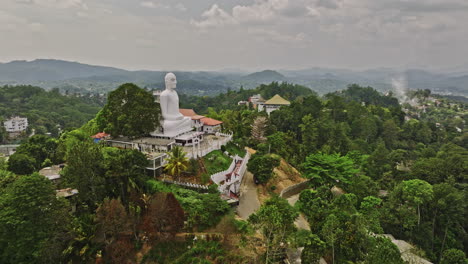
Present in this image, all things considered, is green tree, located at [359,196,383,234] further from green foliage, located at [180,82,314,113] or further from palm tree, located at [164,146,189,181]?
green foliage, located at [180,82,314,113]

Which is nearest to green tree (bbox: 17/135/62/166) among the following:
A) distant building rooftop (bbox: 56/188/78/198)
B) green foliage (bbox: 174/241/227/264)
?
distant building rooftop (bbox: 56/188/78/198)

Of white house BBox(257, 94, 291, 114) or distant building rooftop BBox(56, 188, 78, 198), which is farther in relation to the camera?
white house BBox(257, 94, 291, 114)

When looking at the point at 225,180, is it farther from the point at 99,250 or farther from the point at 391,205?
the point at 391,205

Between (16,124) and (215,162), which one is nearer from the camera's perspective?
(215,162)

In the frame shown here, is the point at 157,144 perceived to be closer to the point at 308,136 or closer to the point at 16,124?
the point at 308,136

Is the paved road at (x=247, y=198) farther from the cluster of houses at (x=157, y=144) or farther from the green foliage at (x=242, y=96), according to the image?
the green foliage at (x=242, y=96)

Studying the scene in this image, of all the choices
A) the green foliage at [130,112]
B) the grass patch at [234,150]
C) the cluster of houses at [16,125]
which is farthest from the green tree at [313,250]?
the cluster of houses at [16,125]

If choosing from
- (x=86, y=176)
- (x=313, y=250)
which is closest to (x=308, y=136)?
(x=313, y=250)
